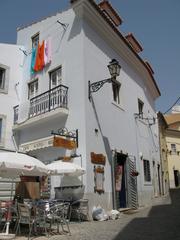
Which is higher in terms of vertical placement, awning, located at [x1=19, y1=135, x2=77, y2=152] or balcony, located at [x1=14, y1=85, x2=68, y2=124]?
balcony, located at [x1=14, y1=85, x2=68, y2=124]

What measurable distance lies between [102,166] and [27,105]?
5.15 m

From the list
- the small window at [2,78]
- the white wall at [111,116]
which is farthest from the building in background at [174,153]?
the small window at [2,78]

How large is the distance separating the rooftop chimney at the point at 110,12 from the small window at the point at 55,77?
414cm

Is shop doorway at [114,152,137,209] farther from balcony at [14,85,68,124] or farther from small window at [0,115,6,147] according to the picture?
small window at [0,115,6,147]

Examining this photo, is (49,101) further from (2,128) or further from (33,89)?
(2,128)

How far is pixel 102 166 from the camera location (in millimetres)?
12125

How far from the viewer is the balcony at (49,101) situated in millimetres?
12352

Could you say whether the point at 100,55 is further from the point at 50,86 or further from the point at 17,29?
the point at 17,29

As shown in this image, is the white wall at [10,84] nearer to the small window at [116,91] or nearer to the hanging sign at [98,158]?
the hanging sign at [98,158]

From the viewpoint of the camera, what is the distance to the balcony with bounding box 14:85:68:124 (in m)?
12.4

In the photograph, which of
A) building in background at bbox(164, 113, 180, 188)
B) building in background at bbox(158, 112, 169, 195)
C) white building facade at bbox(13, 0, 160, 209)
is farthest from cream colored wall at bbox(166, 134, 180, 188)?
white building facade at bbox(13, 0, 160, 209)

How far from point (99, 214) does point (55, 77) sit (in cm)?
673

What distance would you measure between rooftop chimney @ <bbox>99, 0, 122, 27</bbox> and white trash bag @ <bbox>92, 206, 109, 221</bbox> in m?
9.88

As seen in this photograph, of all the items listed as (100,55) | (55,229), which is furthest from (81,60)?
(55,229)
